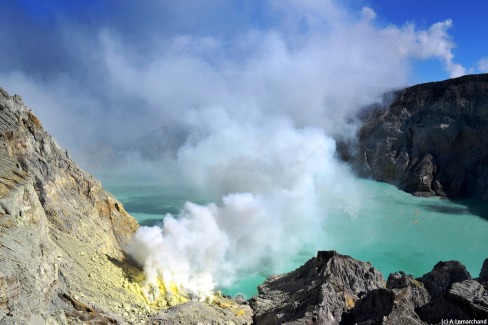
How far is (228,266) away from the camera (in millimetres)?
29094

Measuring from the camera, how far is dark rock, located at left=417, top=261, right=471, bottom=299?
20480mm

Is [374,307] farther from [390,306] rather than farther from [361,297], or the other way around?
[361,297]

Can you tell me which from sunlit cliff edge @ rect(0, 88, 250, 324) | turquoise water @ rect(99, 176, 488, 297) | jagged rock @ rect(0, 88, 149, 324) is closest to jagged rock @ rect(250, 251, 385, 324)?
Answer: sunlit cliff edge @ rect(0, 88, 250, 324)

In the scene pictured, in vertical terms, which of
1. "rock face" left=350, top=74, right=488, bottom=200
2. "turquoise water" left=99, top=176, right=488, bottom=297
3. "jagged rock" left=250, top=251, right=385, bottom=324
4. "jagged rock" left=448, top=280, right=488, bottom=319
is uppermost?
"rock face" left=350, top=74, right=488, bottom=200

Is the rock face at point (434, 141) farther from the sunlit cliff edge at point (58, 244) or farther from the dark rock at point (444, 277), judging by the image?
the sunlit cliff edge at point (58, 244)

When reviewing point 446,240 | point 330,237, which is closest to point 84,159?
point 330,237

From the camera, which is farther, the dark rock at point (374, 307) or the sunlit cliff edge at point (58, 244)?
the dark rock at point (374, 307)

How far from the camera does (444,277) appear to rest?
2103cm

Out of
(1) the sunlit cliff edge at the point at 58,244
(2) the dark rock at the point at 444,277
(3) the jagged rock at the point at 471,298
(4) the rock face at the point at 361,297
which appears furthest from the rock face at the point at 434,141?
(1) the sunlit cliff edge at the point at 58,244

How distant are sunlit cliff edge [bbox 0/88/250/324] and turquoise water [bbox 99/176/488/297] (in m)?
8.03

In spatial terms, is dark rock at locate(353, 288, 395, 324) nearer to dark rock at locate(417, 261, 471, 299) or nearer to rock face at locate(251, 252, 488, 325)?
rock face at locate(251, 252, 488, 325)

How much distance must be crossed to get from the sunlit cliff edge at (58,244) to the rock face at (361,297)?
293cm

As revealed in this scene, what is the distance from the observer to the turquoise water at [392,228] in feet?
107

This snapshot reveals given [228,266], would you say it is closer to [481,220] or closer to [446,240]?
[446,240]
